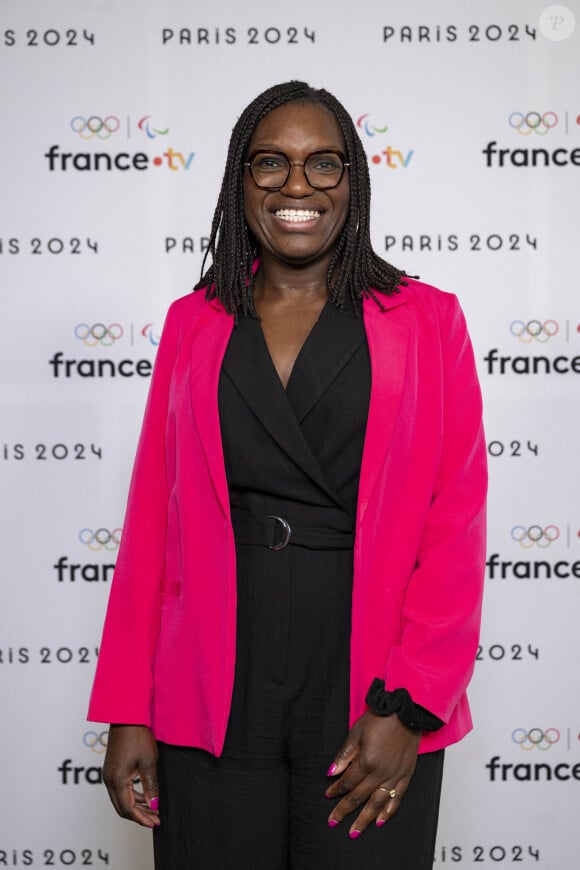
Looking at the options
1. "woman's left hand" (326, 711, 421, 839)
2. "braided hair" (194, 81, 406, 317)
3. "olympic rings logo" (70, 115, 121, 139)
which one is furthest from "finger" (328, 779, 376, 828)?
"olympic rings logo" (70, 115, 121, 139)

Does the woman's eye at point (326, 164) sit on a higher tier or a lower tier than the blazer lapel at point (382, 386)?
higher

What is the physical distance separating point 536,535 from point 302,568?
1.45 meters

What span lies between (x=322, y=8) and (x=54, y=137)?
2.73ft

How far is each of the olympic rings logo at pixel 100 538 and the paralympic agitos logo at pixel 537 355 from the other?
45.4 inches

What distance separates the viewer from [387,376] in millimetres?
1527

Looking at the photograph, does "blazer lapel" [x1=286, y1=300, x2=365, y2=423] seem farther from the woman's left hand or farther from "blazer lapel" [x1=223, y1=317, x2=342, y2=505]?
the woman's left hand

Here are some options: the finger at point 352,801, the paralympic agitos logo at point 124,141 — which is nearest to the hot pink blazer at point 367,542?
the finger at point 352,801

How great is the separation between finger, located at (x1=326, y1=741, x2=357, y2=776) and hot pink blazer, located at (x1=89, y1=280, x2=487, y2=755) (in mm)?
47

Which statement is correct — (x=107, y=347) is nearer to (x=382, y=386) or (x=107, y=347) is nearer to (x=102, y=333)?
(x=102, y=333)

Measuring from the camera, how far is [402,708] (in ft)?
4.71

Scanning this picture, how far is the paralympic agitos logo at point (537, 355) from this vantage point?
2.79 metres

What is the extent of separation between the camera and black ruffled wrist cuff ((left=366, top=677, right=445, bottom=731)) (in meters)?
1.43

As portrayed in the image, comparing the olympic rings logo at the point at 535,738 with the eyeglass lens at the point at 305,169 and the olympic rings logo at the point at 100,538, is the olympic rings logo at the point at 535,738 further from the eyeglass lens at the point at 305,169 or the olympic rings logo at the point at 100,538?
the eyeglass lens at the point at 305,169

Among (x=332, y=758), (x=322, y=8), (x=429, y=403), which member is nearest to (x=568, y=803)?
(x=332, y=758)
